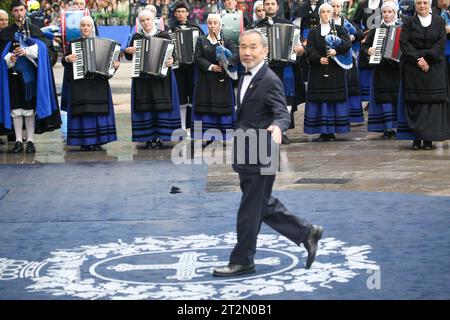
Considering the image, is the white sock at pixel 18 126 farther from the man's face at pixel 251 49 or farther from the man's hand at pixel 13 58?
the man's face at pixel 251 49

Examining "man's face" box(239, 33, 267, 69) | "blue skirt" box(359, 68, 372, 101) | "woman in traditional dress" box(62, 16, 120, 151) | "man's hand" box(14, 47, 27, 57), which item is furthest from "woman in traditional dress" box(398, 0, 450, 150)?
A: "man's face" box(239, 33, 267, 69)

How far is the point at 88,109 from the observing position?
51.2ft

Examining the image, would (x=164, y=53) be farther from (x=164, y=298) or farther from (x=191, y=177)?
(x=164, y=298)

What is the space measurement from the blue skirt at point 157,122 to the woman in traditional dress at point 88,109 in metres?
0.32

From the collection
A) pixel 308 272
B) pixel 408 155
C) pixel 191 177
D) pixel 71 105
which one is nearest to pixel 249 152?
pixel 308 272

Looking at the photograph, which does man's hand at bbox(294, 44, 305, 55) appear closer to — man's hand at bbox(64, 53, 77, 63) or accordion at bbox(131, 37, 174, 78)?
accordion at bbox(131, 37, 174, 78)

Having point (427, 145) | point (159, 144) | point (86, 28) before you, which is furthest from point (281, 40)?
point (86, 28)

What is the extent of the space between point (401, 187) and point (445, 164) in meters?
1.58

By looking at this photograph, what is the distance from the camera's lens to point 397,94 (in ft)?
52.9

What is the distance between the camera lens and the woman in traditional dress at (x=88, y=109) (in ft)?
51.2

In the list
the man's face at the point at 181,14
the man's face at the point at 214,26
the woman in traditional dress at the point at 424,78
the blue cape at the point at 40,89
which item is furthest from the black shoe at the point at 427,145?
the blue cape at the point at 40,89

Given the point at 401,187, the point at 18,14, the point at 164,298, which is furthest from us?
the point at 18,14

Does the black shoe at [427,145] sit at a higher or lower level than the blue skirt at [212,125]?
lower

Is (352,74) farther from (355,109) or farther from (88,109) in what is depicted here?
(88,109)
